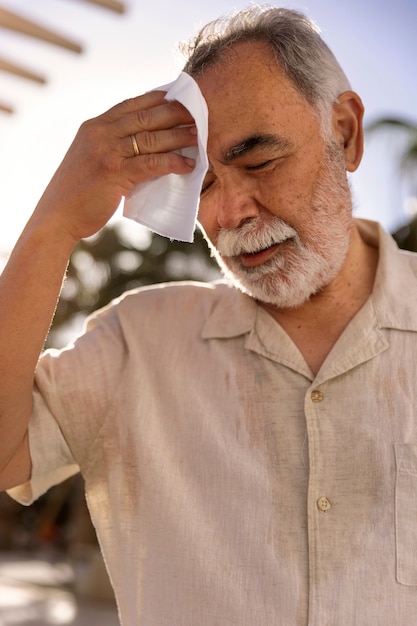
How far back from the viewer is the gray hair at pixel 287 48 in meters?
1.97

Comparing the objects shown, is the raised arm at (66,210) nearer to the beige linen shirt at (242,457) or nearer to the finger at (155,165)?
the finger at (155,165)

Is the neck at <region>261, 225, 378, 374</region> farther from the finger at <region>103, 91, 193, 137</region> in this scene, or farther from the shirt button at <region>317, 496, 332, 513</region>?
the finger at <region>103, 91, 193, 137</region>

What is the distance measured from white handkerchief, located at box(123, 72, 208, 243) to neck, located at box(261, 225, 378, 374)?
38 centimetres

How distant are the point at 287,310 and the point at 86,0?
3.94 feet

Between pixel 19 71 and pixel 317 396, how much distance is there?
1.75 metres

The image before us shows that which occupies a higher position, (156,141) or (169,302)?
(156,141)

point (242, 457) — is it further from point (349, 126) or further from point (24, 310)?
point (349, 126)

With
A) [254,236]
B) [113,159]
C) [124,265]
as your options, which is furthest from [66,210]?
[124,265]

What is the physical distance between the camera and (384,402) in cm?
179

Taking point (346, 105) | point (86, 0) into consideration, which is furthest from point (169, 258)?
point (346, 105)

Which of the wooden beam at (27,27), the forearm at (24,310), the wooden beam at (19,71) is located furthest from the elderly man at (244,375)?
the wooden beam at (19,71)

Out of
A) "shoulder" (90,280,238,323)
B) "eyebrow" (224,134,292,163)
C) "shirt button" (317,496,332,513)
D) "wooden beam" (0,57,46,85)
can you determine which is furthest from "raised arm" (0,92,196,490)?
"wooden beam" (0,57,46,85)

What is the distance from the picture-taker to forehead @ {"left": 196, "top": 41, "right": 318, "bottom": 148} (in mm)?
1864

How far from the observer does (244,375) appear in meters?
1.95
